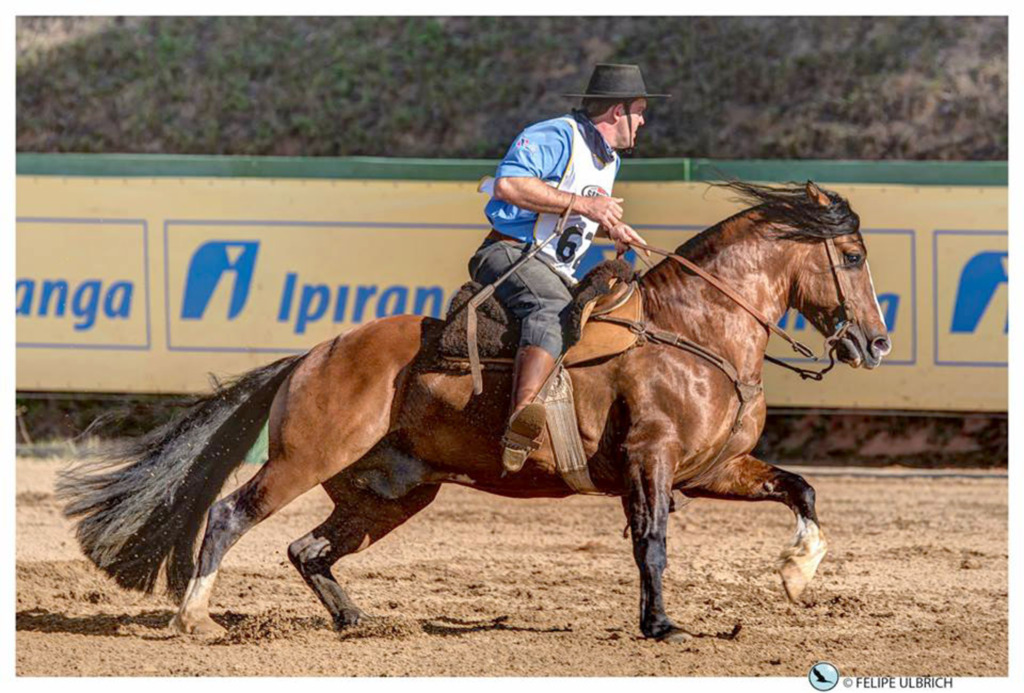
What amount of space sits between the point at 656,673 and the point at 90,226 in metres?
7.52

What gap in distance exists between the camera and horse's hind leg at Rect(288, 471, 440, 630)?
21.8 feet

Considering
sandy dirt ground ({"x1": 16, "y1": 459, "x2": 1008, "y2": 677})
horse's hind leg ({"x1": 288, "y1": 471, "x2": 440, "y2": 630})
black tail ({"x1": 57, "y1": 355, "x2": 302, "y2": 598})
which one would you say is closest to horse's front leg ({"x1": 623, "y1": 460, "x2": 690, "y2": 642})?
sandy dirt ground ({"x1": 16, "y1": 459, "x2": 1008, "y2": 677})

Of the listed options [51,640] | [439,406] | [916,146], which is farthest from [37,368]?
[916,146]

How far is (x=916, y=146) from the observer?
13.1 meters

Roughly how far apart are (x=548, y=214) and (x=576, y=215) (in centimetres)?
13

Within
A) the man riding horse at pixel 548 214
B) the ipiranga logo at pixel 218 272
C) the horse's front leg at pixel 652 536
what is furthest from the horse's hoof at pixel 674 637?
the ipiranga logo at pixel 218 272

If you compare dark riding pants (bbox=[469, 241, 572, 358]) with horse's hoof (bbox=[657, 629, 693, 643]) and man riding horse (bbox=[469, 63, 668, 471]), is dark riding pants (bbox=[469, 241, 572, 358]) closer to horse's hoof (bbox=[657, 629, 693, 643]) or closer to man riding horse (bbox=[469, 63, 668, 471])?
man riding horse (bbox=[469, 63, 668, 471])

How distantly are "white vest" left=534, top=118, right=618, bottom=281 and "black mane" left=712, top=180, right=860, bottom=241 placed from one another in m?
0.75

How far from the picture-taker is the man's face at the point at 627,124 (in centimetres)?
626

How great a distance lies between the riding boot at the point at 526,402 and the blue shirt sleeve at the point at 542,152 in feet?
2.51

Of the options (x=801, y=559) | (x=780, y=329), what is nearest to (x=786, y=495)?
(x=801, y=559)

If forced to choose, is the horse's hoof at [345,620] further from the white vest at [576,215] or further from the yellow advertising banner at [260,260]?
the yellow advertising banner at [260,260]

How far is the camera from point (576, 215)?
20.4 ft

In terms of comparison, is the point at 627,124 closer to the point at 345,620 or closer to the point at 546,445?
the point at 546,445
